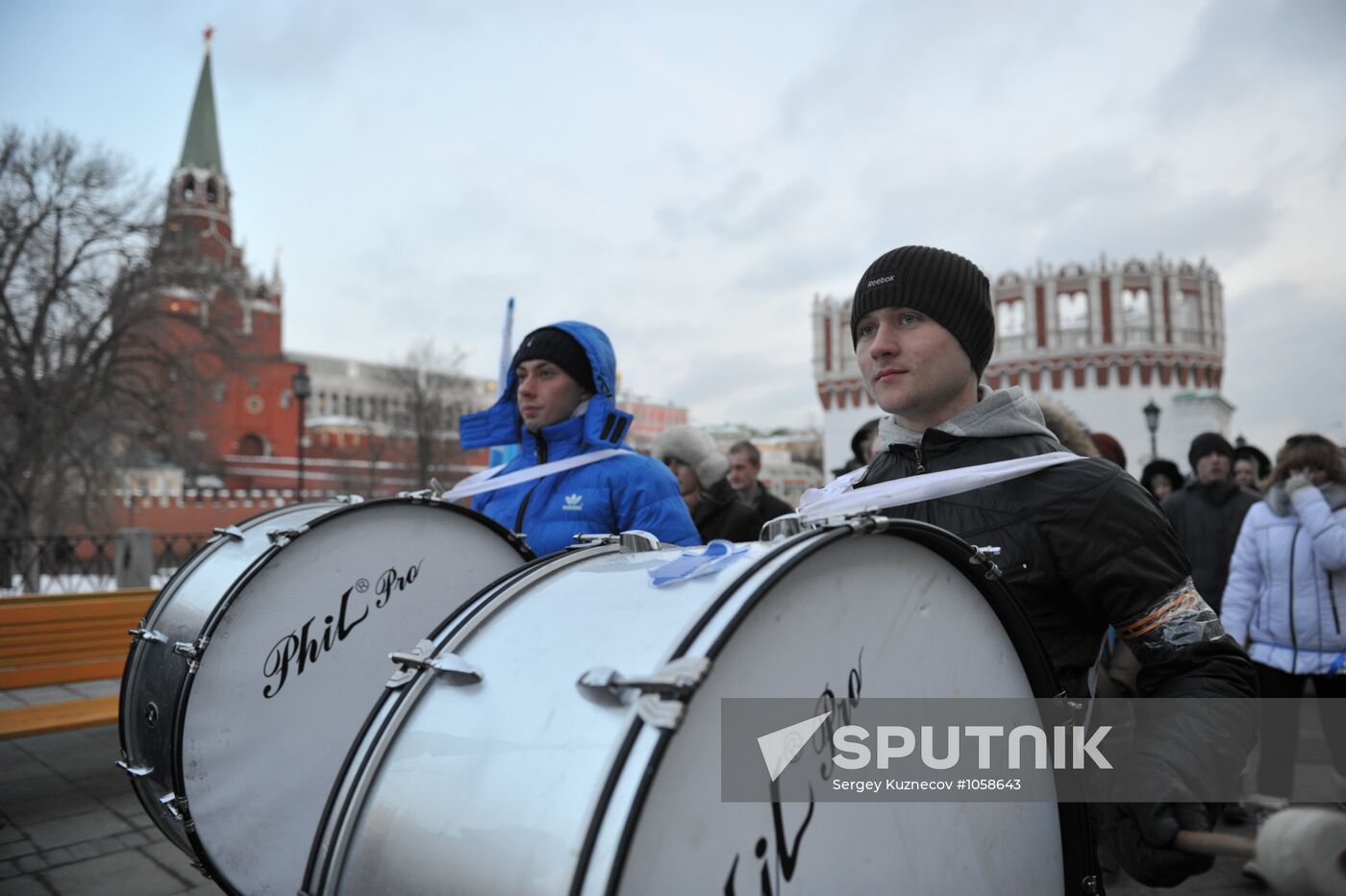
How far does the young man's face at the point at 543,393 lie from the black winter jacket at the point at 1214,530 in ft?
13.8

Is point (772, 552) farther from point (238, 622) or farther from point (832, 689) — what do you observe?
point (238, 622)

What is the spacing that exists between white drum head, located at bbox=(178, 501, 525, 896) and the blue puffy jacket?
45 centimetres

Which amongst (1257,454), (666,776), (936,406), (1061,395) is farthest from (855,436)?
(1061,395)

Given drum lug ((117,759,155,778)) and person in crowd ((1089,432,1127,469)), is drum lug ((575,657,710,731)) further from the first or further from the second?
person in crowd ((1089,432,1127,469))

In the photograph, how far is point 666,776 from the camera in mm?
1082

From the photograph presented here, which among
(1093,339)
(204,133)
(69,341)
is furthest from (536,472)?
(204,133)

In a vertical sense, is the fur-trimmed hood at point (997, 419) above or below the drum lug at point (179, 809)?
above

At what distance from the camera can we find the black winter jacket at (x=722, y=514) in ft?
16.3

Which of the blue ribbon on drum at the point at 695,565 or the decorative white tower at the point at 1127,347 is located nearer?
the blue ribbon on drum at the point at 695,565

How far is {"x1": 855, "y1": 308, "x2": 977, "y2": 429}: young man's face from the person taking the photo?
168 centimetres

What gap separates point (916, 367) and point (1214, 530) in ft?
15.5

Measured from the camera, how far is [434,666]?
1.41 m

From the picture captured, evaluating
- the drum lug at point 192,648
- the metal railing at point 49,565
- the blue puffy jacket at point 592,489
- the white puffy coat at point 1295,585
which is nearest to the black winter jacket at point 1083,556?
the blue puffy jacket at point 592,489

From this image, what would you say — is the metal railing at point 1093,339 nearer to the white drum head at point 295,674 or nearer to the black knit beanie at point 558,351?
the black knit beanie at point 558,351
